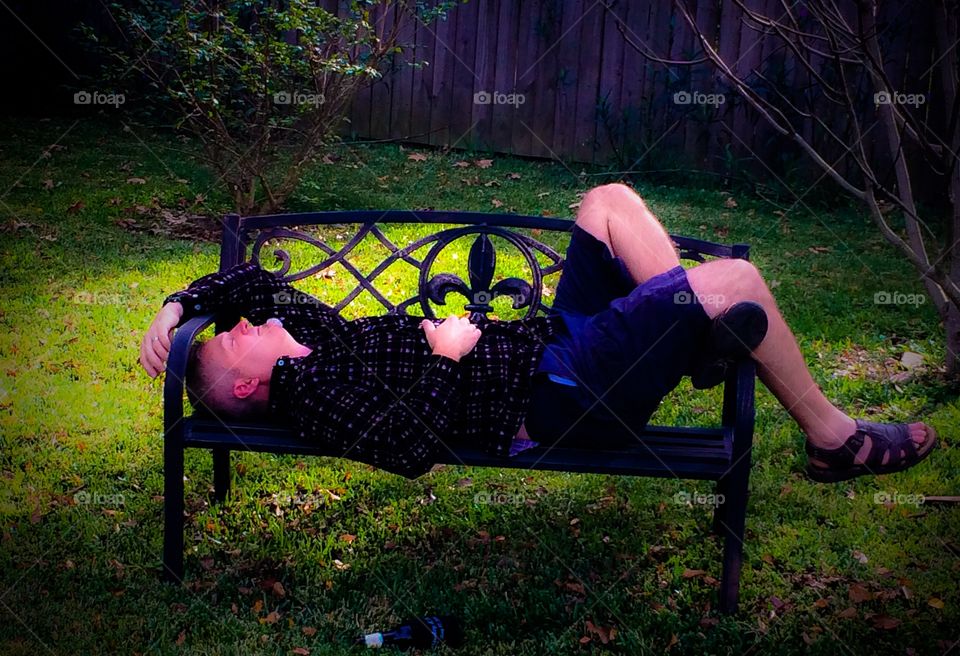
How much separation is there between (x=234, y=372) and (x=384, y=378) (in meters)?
0.48

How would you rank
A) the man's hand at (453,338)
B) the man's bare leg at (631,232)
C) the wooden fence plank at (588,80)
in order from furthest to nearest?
the wooden fence plank at (588,80), the man's bare leg at (631,232), the man's hand at (453,338)

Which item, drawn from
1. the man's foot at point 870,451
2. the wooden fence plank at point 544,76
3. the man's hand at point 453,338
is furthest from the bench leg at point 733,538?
the wooden fence plank at point 544,76

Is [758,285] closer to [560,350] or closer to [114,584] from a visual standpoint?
[560,350]

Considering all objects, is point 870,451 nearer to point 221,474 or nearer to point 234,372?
point 234,372

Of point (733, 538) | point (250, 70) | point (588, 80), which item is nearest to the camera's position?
point (733, 538)

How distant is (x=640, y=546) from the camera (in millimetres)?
3359

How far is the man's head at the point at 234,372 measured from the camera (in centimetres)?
302

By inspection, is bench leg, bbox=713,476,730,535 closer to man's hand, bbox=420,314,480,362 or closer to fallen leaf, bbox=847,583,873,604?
fallen leaf, bbox=847,583,873,604

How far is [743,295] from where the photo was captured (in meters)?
2.73

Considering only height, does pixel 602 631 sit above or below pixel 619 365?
below

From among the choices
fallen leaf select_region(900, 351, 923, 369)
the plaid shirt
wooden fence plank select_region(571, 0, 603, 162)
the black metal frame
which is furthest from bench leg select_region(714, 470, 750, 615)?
wooden fence plank select_region(571, 0, 603, 162)

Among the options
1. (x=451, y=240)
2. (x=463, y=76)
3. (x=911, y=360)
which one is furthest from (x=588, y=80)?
(x=451, y=240)

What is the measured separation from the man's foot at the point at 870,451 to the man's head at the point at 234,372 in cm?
174

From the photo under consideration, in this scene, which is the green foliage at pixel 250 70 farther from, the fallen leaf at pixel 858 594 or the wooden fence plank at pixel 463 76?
the fallen leaf at pixel 858 594
